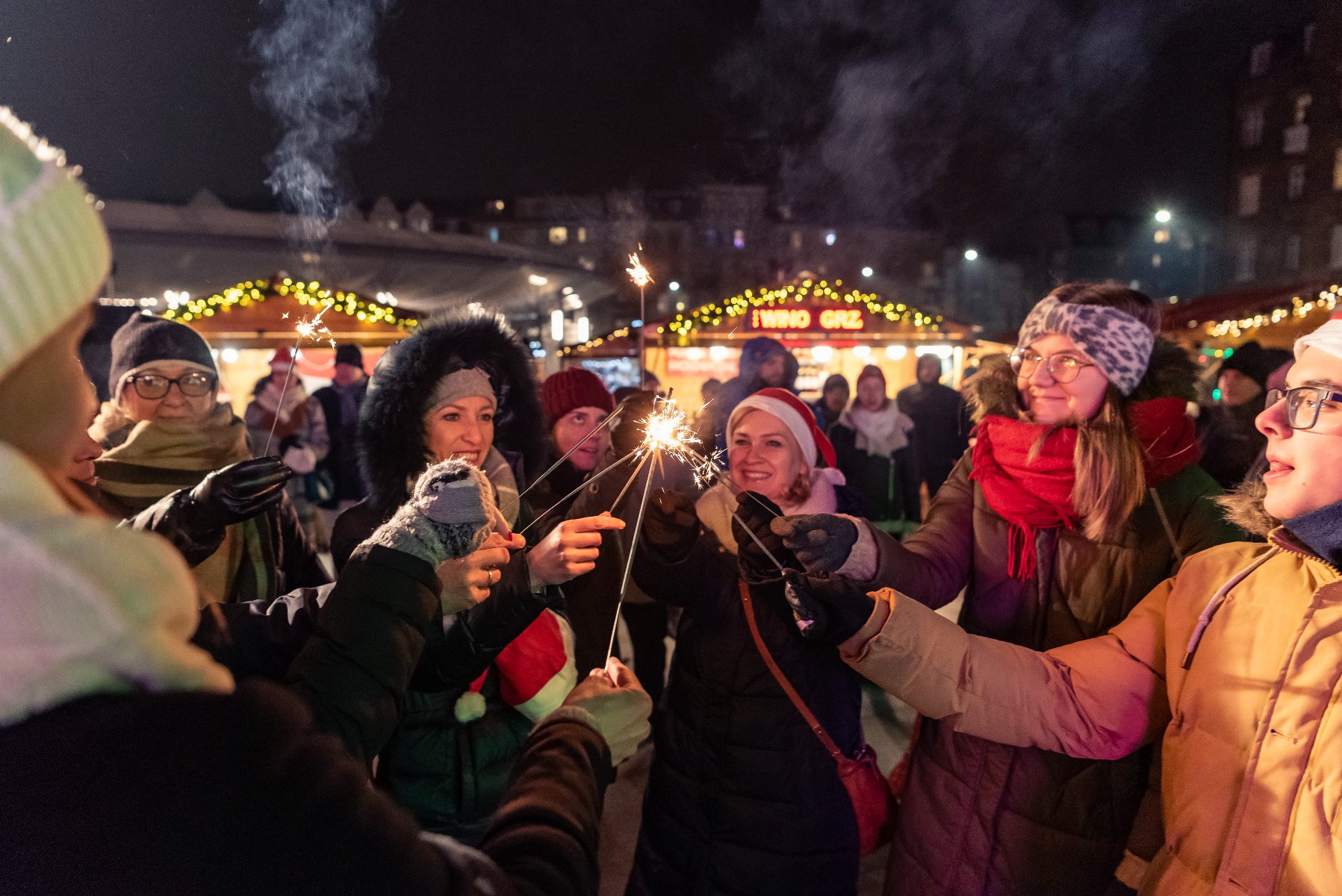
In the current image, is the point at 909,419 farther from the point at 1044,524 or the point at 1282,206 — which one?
the point at 1282,206

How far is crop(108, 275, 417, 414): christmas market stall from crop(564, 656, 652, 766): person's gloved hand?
853 cm

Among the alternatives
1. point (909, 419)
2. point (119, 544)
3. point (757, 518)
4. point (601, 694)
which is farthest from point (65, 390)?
point (909, 419)

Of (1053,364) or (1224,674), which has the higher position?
(1053,364)

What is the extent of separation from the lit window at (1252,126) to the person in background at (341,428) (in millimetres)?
43296

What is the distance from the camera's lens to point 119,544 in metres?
0.66

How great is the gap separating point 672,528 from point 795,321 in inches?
526

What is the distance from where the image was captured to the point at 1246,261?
34.2 metres

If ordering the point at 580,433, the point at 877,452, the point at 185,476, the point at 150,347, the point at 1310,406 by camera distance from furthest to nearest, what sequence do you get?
the point at 877,452 < the point at 580,433 < the point at 150,347 < the point at 185,476 < the point at 1310,406

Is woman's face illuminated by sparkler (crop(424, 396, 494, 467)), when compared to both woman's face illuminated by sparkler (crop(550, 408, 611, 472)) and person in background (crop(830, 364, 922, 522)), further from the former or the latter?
person in background (crop(830, 364, 922, 522))

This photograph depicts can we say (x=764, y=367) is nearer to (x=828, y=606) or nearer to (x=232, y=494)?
(x=828, y=606)

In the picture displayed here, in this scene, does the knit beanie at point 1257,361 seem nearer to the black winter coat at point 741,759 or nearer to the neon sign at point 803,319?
the black winter coat at point 741,759

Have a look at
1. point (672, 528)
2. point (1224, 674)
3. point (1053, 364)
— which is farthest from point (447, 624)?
point (1053, 364)

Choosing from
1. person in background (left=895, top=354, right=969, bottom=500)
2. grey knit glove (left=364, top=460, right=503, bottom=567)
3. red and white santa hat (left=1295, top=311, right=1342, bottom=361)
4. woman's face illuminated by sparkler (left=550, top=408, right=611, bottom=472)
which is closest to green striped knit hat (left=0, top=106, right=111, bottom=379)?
grey knit glove (left=364, top=460, right=503, bottom=567)

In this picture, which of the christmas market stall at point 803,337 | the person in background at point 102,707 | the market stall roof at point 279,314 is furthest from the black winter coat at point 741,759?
the christmas market stall at point 803,337
